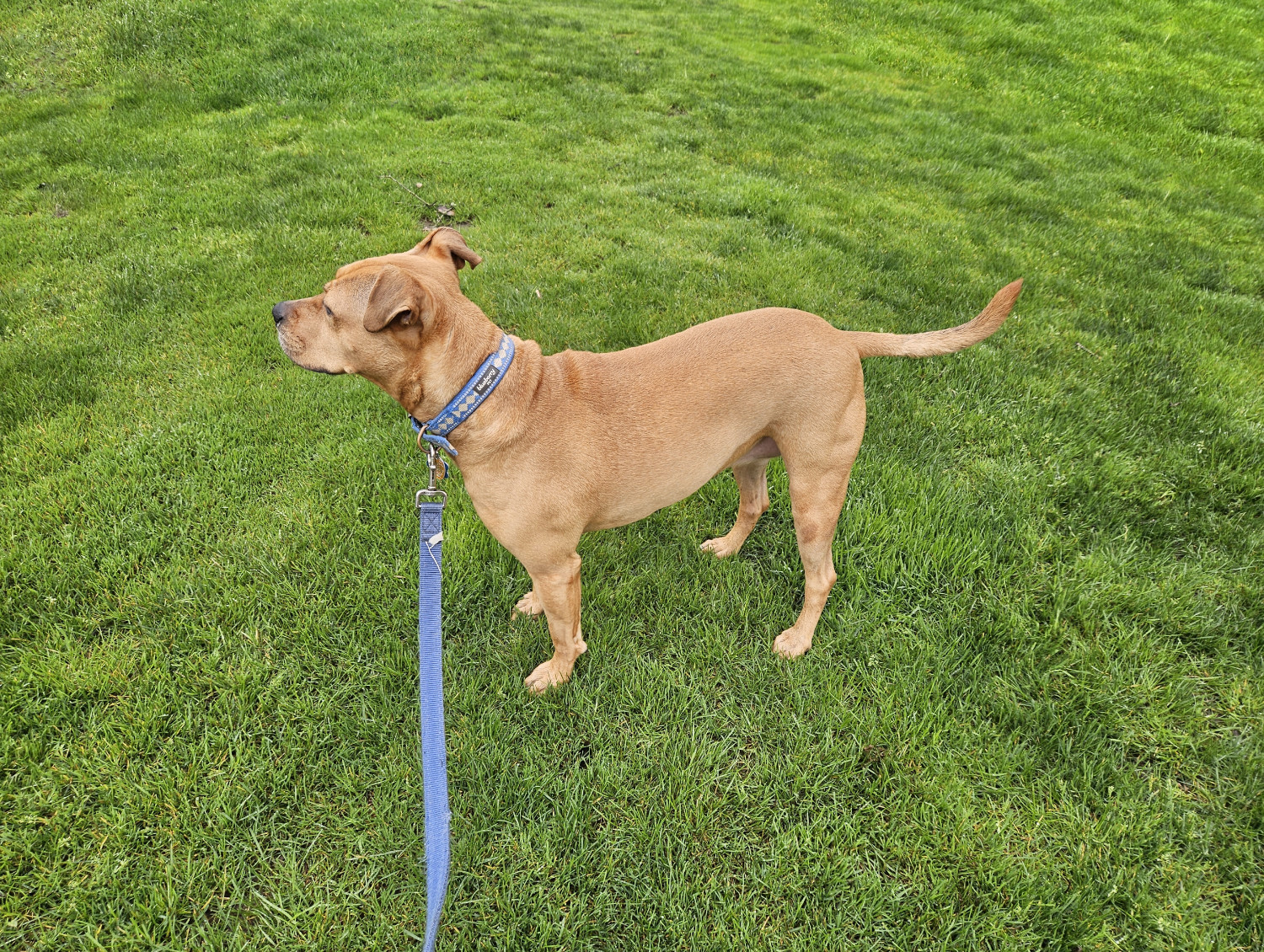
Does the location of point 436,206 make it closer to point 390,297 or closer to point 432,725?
point 390,297

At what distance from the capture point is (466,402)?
279 centimetres

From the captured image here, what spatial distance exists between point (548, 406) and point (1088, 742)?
3.31 m

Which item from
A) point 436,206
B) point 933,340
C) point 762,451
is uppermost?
point 933,340

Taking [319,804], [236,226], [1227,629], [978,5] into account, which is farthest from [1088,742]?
[978,5]

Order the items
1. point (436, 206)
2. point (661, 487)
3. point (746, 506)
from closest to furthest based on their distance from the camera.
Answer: point (661, 487) → point (746, 506) → point (436, 206)

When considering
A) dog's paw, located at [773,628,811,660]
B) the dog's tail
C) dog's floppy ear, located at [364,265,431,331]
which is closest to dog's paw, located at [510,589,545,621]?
dog's paw, located at [773,628,811,660]

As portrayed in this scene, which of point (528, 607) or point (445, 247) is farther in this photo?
point (528, 607)

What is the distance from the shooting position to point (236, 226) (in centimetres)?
660

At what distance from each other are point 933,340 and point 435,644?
3090 mm

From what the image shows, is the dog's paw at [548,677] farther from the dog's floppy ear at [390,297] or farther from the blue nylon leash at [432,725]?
the dog's floppy ear at [390,297]

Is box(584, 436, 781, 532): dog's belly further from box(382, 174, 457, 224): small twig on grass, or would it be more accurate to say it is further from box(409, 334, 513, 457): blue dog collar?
box(382, 174, 457, 224): small twig on grass

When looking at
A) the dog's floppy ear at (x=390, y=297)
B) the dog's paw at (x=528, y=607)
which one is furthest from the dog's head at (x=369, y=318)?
the dog's paw at (x=528, y=607)

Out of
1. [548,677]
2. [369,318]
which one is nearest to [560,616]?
[548,677]

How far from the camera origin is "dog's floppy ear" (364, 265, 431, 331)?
2533 mm
